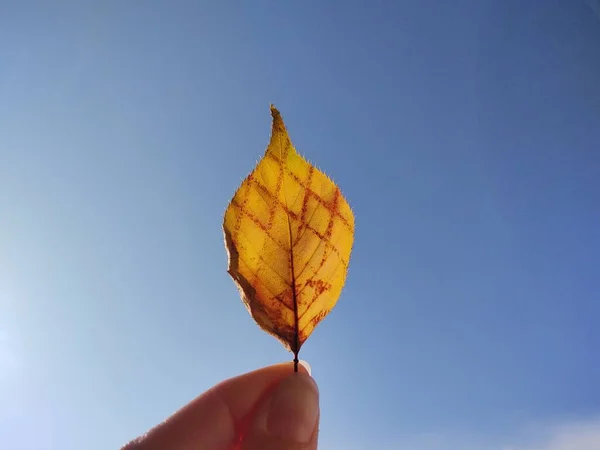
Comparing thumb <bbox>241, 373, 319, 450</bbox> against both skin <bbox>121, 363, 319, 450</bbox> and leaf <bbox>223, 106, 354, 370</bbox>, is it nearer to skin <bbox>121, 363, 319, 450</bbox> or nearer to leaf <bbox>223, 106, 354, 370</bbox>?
skin <bbox>121, 363, 319, 450</bbox>

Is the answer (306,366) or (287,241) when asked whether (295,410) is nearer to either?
(306,366)

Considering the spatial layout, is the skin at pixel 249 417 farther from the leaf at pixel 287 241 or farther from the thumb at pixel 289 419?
the leaf at pixel 287 241

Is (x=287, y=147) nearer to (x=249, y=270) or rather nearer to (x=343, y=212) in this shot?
(x=343, y=212)

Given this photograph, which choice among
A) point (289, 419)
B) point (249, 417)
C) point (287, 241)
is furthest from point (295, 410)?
point (287, 241)

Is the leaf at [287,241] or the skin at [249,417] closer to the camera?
the leaf at [287,241]

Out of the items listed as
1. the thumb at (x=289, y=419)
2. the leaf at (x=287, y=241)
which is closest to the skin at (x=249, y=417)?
the thumb at (x=289, y=419)

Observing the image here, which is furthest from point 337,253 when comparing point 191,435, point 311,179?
point 191,435

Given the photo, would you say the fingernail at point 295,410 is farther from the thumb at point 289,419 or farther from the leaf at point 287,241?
the leaf at point 287,241

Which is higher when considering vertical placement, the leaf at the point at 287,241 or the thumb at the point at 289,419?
the leaf at the point at 287,241
